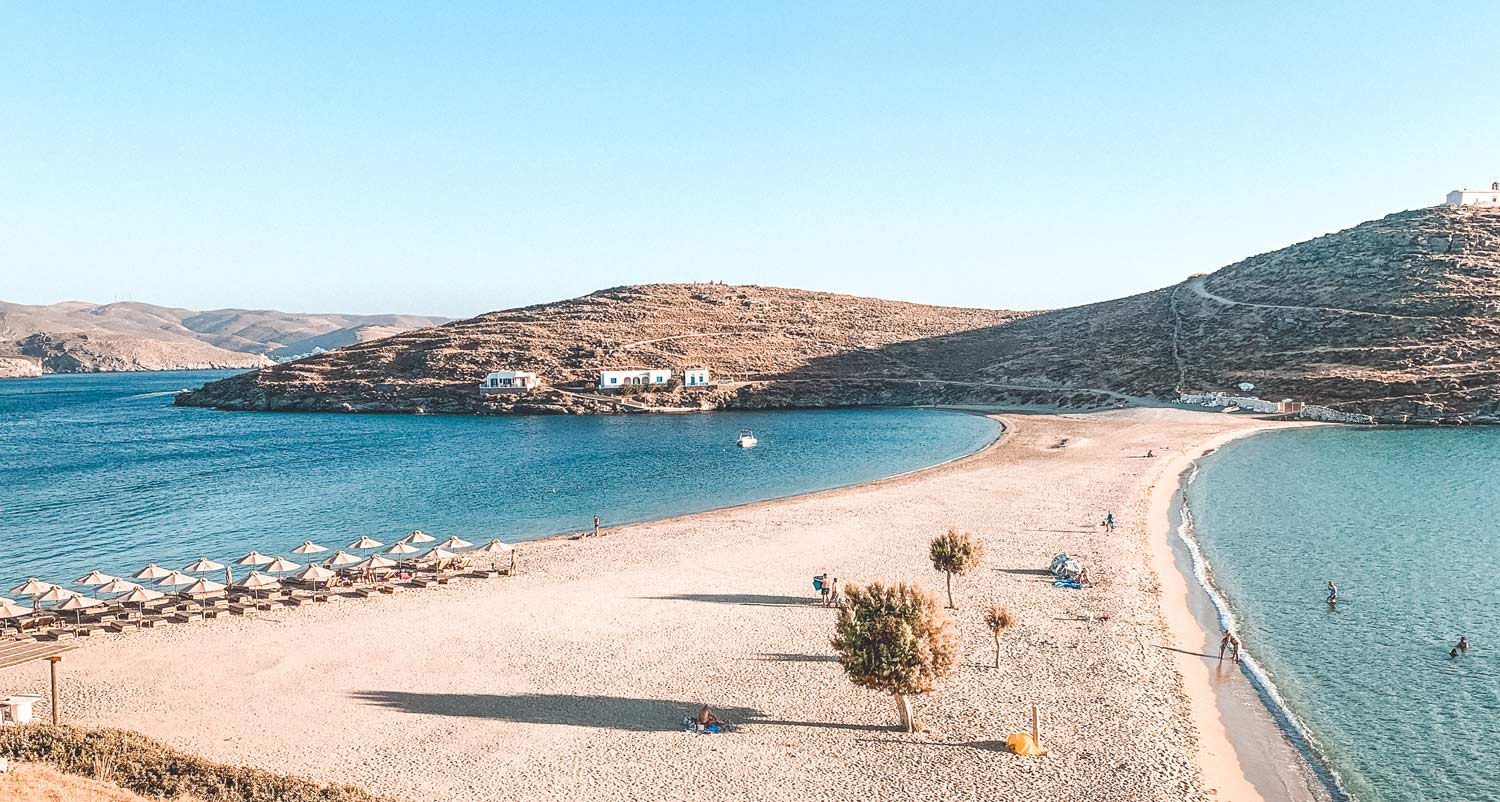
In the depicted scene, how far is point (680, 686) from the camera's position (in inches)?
981

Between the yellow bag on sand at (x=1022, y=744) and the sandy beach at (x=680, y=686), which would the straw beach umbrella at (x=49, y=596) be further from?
the yellow bag on sand at (x=1022, y=744)

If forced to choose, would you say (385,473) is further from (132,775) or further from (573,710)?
(132,775)

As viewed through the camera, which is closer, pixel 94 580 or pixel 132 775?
pixel 132 775

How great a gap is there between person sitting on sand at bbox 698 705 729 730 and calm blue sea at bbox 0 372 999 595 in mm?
27692

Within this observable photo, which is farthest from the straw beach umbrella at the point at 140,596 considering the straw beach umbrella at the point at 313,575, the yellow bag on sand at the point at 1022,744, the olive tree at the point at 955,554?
the yellow bag on sand at the point at 1022,744

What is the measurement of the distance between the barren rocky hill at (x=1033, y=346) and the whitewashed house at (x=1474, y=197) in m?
11.0

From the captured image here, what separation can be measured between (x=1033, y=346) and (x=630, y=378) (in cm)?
7042

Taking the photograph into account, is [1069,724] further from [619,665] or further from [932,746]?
[619,665]

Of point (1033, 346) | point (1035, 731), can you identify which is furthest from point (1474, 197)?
point (1035, 731)

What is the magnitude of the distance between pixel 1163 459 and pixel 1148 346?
62.6m

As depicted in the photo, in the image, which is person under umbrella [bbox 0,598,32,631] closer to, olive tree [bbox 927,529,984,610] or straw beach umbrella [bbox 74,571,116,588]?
straw beach umbrella [bbox 74,571,116,588]

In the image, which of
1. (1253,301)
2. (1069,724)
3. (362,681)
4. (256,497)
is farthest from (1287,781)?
(1253,301)

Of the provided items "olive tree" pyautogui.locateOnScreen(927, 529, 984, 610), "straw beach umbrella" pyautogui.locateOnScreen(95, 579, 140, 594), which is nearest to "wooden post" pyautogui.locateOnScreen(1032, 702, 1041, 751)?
"olive tree" pyautogui.locateOnScreen(927, 529, 984, 610)

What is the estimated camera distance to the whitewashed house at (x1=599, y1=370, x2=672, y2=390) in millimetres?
132500
